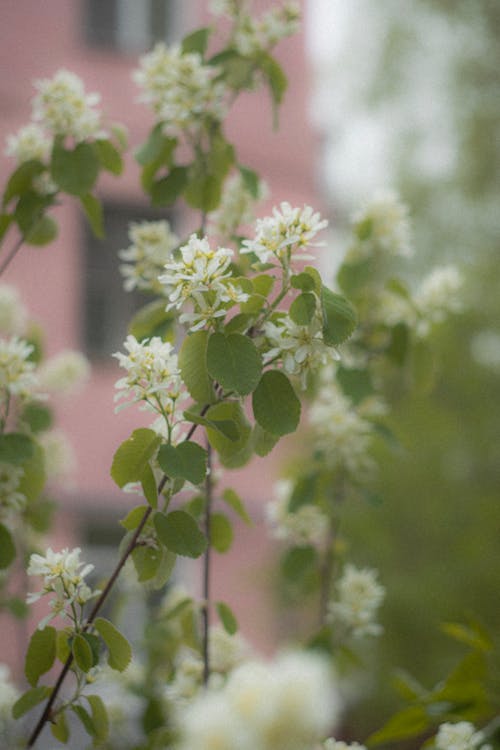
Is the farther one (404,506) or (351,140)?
(351,140)

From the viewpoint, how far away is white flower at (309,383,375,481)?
1.26 m

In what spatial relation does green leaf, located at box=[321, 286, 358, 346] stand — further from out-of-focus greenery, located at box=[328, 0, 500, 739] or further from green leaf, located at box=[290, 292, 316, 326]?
out-of-focus greenery, located at box=[328, 0, 500, 739]

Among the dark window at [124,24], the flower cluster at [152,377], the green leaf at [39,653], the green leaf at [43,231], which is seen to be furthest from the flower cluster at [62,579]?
the dark window at [124,24]

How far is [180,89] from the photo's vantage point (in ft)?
3.76

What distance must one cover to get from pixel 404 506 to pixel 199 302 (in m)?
4.02

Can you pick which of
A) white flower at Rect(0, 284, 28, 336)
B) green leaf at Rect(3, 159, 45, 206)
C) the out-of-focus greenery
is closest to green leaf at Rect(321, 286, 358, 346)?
green leaf at Rect(3, 159, 45, 206)

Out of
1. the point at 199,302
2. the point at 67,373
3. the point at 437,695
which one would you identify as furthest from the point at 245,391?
→ the point at 67,373

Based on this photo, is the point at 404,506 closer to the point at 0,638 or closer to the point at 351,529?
the point at 351,529

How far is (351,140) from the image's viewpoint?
6160mm

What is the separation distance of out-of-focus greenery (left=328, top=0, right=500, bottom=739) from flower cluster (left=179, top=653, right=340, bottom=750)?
3354 mm

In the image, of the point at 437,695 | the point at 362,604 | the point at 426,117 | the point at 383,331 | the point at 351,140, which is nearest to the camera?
the point at 437,695

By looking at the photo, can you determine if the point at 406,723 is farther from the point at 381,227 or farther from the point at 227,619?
the point at 381,227

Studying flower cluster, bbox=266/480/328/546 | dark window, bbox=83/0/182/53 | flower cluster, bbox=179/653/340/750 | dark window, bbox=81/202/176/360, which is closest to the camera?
flower cluster, bbox=179/653/340/750

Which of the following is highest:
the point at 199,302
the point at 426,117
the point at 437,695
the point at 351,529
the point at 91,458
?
the point at 426,117
